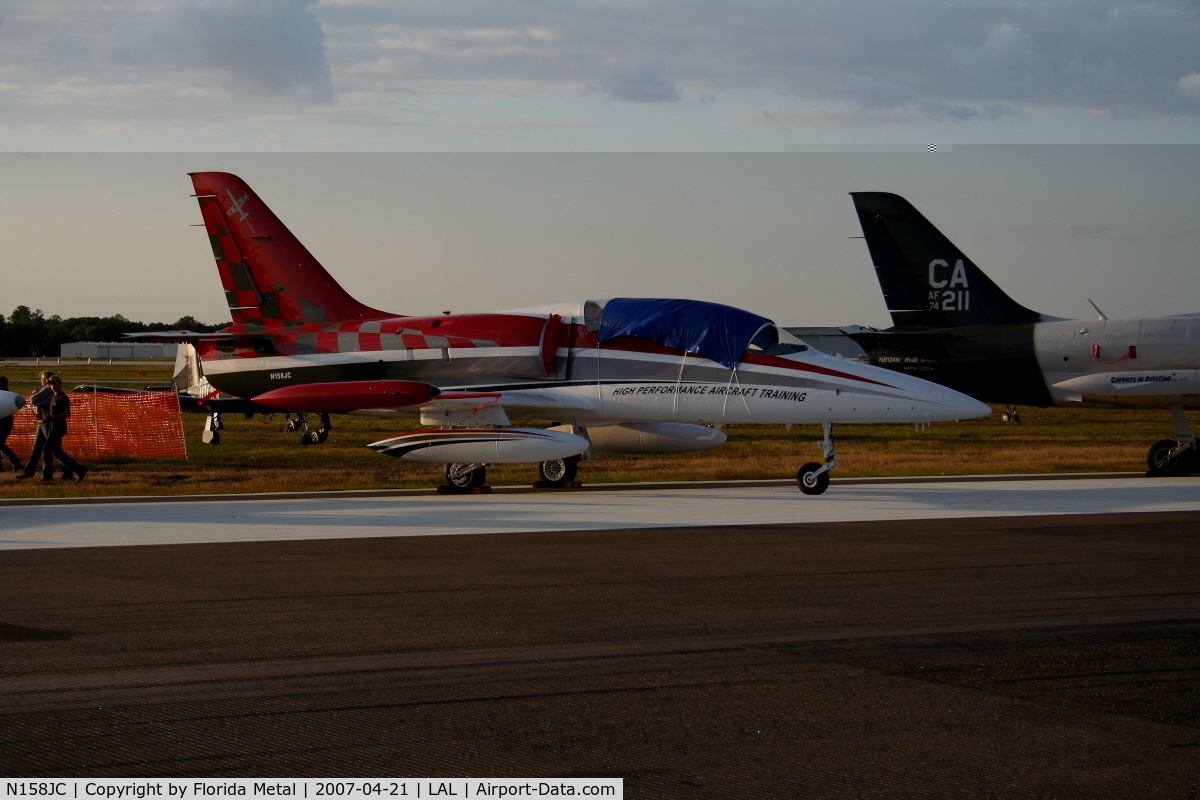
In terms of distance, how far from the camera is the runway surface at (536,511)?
43.8ft

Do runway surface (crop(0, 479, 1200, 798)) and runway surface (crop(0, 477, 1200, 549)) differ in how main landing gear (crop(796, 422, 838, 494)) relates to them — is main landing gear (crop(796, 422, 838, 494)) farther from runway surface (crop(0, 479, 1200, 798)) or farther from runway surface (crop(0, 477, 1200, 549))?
runway surface (crop(0, 479, 1200, 798))

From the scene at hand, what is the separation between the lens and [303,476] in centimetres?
2269

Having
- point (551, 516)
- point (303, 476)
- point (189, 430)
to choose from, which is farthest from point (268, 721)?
point (189, 430)

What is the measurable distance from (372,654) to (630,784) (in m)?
2.67

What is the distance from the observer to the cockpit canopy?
721 inches

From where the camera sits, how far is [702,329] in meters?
18.5

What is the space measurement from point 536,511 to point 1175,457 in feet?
42.4

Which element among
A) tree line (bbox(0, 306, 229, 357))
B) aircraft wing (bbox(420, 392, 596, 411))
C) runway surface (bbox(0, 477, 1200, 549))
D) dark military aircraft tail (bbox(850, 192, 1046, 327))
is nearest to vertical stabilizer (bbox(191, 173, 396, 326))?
aircraft wing (bbox(420, 392, 596, 411))

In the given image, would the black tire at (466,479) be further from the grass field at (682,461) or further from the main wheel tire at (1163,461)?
the main wheel tire at (1163,461)

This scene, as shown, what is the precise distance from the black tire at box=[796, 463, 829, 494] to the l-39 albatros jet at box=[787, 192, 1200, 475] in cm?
598

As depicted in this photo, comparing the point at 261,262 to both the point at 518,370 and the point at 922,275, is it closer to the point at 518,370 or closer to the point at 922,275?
the point at 518,370

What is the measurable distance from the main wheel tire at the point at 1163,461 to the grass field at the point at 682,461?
1385mm

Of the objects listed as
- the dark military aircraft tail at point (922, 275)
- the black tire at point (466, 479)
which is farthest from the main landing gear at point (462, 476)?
Answer: the dark military aircraft tail at point (922, 275)

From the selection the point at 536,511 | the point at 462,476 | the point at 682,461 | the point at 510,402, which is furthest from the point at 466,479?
the point at 682,461
